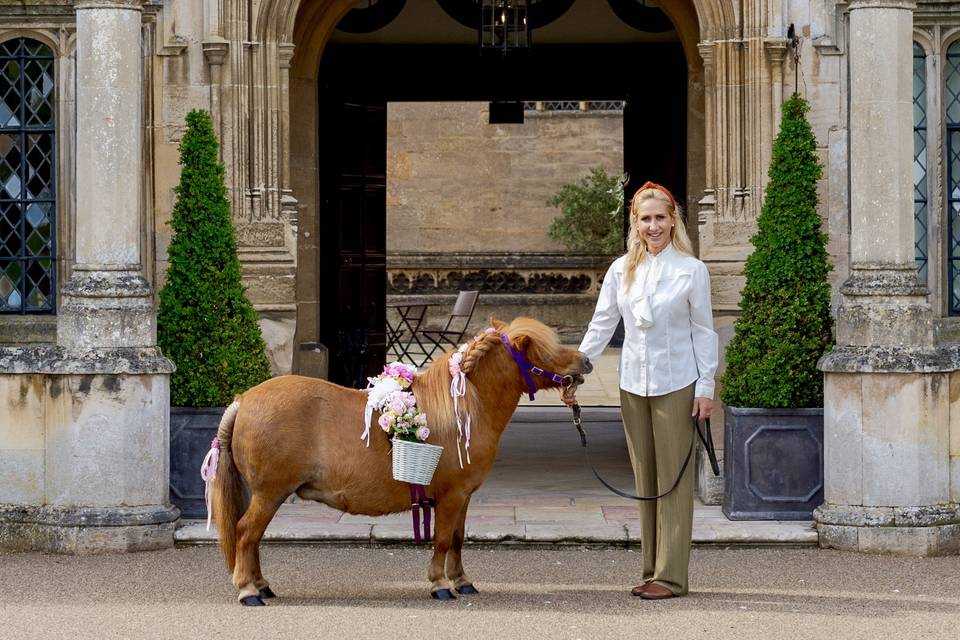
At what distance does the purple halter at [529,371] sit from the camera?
6.59 m

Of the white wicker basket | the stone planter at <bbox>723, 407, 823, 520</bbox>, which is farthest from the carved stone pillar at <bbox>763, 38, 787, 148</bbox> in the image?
the white wicker basket

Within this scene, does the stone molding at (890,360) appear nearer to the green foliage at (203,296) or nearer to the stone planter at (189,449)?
the green foliage at (203,296)

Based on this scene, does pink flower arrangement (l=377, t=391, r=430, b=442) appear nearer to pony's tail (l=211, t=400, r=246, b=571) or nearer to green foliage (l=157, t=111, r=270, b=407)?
pony's tail (l=211, t=400, r=246, b=571)

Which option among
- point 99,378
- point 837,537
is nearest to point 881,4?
point 837,537

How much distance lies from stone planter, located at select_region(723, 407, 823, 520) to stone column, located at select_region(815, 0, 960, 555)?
240 mm

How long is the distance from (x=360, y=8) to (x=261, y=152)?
3.44 metres

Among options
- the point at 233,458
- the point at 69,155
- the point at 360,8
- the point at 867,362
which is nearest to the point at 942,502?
the point at 867,362

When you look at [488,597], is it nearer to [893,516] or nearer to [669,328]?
[669,328]

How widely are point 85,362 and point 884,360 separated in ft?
13.6

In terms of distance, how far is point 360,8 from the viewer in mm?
12555

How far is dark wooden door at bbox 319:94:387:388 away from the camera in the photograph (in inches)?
484

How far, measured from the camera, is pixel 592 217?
2766 cm

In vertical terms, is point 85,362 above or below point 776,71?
below

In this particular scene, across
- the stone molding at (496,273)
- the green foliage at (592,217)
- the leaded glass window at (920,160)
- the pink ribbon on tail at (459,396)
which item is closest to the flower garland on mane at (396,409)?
the pink ribbon on tail at (459,396)
